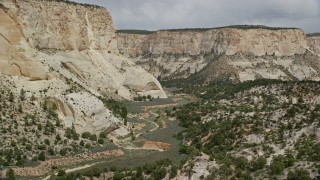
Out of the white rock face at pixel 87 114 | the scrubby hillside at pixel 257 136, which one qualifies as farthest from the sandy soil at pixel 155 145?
the white rock face at pixel 87 114

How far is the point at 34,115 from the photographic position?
59.9 metres

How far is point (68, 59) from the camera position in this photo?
92062mm

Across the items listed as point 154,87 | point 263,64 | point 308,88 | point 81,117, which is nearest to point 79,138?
point 81,117

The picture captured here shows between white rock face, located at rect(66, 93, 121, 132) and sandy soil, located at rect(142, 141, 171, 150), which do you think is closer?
sandy soil, located at rect(142, 141, 171, 150)

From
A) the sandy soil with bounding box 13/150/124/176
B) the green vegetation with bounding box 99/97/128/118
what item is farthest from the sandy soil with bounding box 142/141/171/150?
the green vegetation with bounding box 99/97/128/118

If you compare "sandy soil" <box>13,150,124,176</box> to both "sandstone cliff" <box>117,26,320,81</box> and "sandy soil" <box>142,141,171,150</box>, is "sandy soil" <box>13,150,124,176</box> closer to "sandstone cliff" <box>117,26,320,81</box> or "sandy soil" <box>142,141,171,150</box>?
"sandy soil" <box>142,141,171,150</box>

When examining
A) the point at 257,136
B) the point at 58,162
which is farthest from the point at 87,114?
the point at 257,136

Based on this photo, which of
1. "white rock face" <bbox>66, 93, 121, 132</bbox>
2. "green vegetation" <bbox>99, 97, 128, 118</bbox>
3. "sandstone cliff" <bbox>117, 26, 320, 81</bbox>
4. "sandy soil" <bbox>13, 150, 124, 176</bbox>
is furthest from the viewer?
"sandstone cliff" <bbox>117, 26, 320, 81</bbox>

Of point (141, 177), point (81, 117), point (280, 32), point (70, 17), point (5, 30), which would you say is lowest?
point (141, 177)

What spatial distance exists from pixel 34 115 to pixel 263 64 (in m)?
123

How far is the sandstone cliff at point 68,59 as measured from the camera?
211ft

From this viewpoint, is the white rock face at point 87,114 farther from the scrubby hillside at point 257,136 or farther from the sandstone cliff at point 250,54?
the sandstone cliff at point 250,54

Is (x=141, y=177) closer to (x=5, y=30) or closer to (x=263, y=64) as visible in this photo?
(x=5, y=30)

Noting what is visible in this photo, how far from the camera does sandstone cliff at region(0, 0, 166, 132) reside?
64.4 meters
